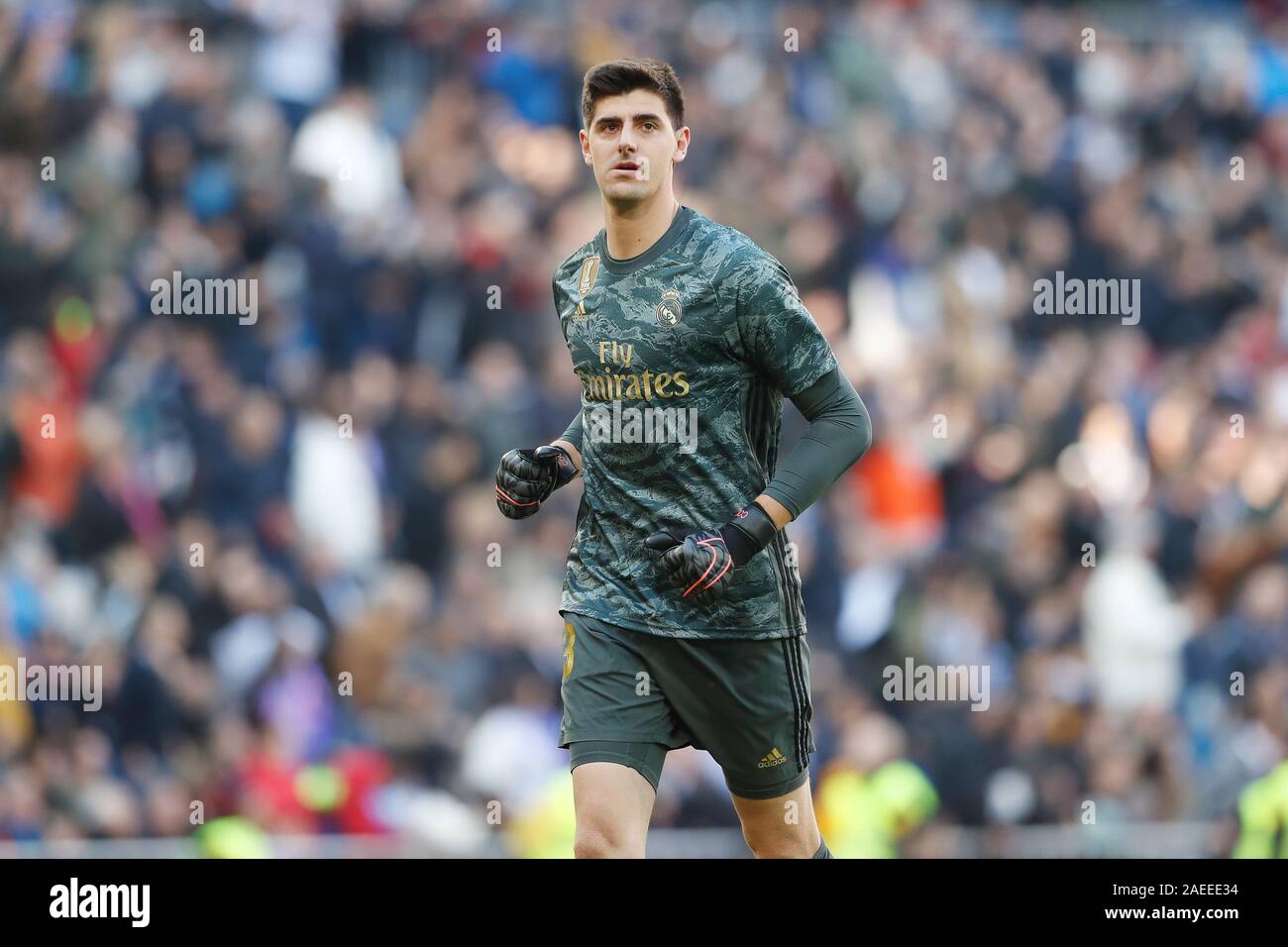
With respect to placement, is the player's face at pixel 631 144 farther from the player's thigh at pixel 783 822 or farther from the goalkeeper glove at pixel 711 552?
the player's thigh at pixel 783 822

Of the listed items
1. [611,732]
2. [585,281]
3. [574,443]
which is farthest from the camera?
[574,443]

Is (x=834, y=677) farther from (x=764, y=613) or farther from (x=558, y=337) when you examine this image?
(x=764, y=613)

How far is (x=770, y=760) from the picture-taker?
5.21m

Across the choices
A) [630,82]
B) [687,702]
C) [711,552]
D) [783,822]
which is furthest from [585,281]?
[783,822]

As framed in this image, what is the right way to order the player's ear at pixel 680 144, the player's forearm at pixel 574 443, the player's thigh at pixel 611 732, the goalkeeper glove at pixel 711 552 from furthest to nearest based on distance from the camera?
the player's forearm at pixel 574 443 < the player's ear at pixel 680 144 < the player's thigh at pixel 611 732 < the goalkeeper glove at pixel 711 552

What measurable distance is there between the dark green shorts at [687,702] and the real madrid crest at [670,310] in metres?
0.81

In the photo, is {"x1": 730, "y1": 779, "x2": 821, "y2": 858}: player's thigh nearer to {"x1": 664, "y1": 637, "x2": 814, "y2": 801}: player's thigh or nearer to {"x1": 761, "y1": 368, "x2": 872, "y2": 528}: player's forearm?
{"x1": 664, "y1": 637, "x2": 814, "y2": 801}: player's thigh

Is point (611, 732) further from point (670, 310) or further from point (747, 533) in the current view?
point (670, 310)

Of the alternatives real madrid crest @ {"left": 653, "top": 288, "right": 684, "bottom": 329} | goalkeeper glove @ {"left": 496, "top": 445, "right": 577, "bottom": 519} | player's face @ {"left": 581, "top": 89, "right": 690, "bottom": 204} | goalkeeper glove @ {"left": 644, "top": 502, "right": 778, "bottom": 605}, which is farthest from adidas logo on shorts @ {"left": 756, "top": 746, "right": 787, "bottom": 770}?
player's face @ {"left": 581, "top": 89, "right": 690, "bottom": 204}

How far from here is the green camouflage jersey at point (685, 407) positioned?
16.7 feet

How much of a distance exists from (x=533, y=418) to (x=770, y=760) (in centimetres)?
517

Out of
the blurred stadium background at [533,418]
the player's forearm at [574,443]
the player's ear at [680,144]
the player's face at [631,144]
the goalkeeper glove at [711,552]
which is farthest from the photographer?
the blurred stadium background at [533,418]

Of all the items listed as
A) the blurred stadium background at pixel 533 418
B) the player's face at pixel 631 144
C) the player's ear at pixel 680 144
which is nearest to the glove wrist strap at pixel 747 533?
the player's face at pixel 631 144

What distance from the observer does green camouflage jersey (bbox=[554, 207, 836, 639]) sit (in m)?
5.09
